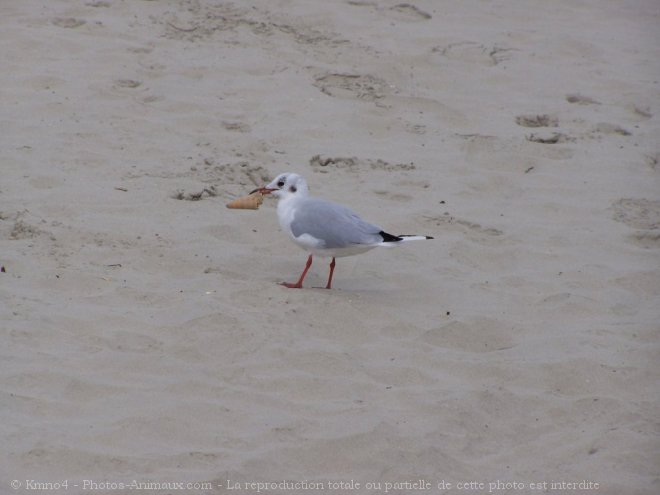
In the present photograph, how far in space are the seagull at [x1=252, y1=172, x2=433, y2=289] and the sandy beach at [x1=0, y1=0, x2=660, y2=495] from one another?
0.19 m

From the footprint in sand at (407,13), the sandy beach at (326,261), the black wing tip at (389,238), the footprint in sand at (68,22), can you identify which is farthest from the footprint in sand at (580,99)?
the footprint in sand at (68,22)

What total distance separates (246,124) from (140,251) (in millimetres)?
1635

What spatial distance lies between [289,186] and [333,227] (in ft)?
1.31

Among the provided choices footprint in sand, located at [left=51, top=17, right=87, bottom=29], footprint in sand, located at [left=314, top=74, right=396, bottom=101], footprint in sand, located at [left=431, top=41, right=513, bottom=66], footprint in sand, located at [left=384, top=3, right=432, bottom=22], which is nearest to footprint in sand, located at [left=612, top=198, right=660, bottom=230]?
footprint in sand, located at [left=314, top=74, right=396, bottom=101]

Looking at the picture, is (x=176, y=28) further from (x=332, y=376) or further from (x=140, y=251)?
(x=332, y=376)

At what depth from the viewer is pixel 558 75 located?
7.70 meters

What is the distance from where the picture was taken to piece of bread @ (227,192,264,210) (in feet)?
17.9

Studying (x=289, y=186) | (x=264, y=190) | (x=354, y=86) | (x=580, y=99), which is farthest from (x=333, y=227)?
(x=580, y=99)

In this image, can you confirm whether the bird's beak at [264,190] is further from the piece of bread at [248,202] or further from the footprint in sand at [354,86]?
the footprint in sand at [354,86]

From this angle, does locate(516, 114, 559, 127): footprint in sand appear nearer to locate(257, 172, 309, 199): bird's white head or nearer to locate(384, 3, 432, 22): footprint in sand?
locate(384, 3, 432, 22): footprint in sand

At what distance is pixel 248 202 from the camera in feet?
17.9

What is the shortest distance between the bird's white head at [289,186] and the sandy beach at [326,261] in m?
0.30

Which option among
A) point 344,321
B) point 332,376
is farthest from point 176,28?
point 332,376

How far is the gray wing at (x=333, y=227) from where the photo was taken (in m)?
4.94
